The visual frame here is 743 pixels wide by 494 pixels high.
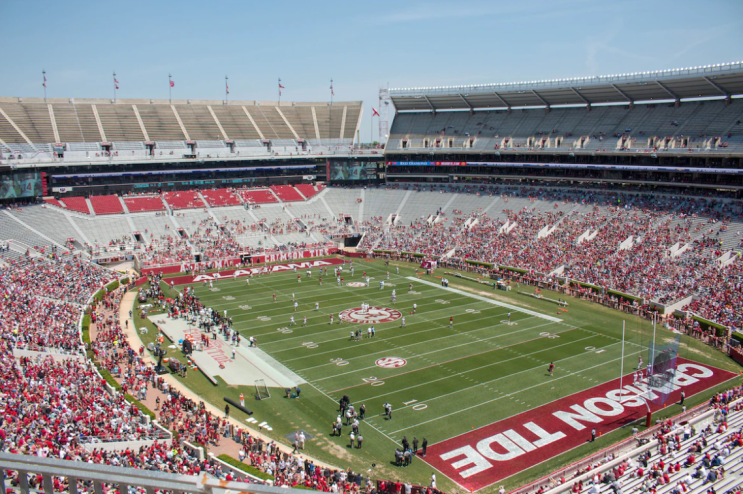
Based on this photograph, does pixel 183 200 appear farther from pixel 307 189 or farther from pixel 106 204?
pixel 307 189

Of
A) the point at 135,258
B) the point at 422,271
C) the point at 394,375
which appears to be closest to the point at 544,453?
the point at 394,375

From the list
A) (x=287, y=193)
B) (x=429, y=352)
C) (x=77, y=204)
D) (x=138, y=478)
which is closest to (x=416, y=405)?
(x=429, y=352)

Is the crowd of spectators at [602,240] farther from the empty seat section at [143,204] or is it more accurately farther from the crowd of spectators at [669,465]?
the empty seat section at [143,204]

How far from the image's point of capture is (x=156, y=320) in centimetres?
3488

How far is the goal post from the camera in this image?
24.3m

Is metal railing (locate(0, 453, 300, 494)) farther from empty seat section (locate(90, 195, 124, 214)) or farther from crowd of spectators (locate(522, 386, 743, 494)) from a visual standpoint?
empty seat section (locate(90, 195, 124, 214))

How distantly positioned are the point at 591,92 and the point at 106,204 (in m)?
53.4

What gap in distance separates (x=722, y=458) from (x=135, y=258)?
4647 centimetres

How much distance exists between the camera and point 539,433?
20.9 metres

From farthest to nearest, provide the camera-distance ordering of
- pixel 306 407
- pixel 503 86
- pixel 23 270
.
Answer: pixel 503 86 < pixel 23 270 < pixel 306 407

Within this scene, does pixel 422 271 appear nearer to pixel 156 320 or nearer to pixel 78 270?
pixel 156 320

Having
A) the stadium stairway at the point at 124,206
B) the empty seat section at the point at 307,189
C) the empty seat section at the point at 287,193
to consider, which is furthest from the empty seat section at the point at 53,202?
the empty seat section at the point at 307,189

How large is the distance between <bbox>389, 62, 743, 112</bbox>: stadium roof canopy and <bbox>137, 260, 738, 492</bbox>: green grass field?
1043 inches

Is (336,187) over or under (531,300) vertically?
over
